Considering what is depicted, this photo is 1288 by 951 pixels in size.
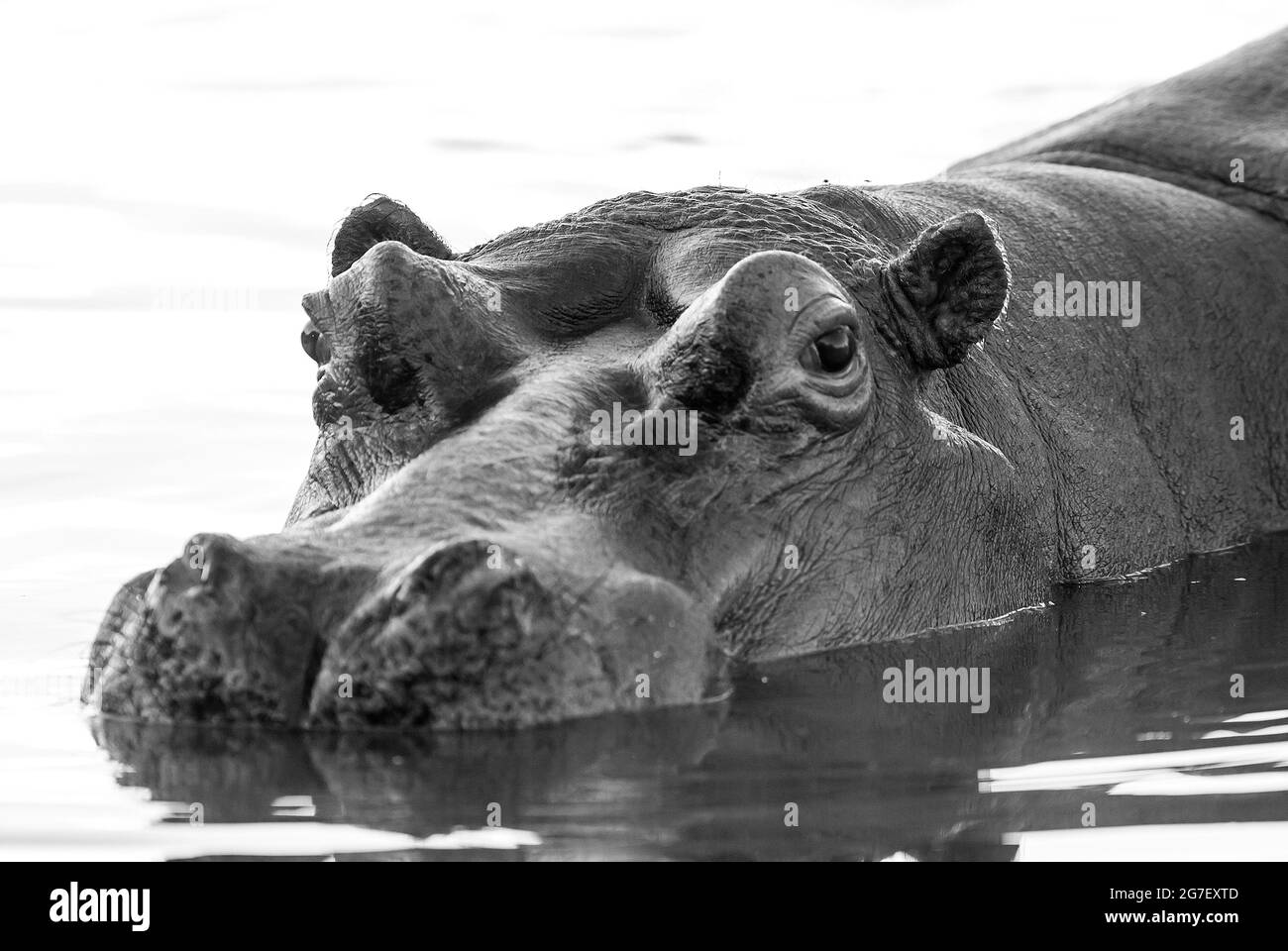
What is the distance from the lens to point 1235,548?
837cm

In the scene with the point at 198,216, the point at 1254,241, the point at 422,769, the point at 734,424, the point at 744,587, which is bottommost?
the point at 422,769

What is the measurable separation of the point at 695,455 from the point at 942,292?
120cm

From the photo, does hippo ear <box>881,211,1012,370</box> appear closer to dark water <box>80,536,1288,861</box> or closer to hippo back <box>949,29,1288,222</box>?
dark water <box>80,536,1288,861</box>

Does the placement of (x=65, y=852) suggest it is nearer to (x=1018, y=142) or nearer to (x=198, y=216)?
(x=1018, y=142)

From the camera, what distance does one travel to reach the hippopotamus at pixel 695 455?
17.0 ft

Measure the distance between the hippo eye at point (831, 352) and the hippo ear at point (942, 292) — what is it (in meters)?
0.58

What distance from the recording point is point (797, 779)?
5.12 m

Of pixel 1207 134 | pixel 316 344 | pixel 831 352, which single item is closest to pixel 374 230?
pixel 316 344

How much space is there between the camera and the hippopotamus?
518 cm

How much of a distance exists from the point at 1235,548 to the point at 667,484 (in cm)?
326
